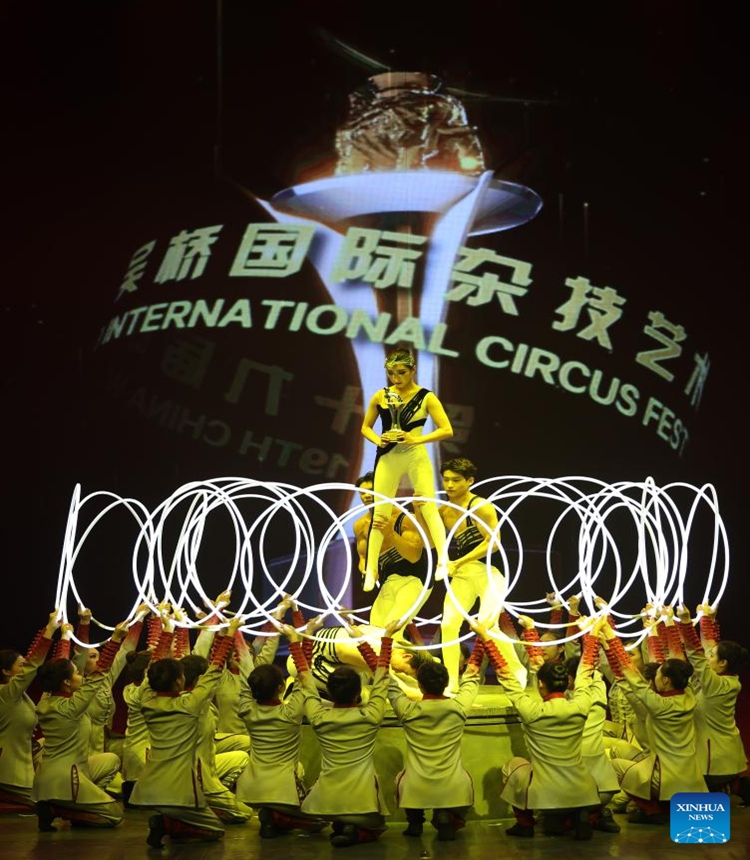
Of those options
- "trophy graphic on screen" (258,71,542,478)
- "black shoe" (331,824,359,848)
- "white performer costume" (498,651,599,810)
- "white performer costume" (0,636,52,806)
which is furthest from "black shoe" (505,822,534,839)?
"trophy graphic on screen" (258,71,542,478)

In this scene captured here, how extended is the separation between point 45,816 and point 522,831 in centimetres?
281

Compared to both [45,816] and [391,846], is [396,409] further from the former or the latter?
[45,816]

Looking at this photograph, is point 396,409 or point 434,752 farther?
point 396,409

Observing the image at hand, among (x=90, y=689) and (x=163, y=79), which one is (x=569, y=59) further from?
(x=90, y=689)

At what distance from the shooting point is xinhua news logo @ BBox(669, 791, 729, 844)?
6328 millimetres

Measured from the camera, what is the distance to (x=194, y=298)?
1200cm

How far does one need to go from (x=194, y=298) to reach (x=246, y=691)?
6180 mm

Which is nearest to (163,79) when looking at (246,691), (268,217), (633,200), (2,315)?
(268,217)

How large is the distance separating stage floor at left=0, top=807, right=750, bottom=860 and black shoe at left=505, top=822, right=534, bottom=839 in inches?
1.9

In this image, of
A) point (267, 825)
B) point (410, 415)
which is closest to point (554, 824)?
point (267, 825)

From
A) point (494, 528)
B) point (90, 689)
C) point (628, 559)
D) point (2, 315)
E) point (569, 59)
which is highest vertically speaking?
point (569, 59)

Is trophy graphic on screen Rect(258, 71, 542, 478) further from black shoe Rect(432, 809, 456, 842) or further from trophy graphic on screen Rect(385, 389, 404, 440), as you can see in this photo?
black shoe Rect(432, 809, 456, 842)


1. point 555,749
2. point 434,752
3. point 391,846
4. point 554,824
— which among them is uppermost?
point 555,749

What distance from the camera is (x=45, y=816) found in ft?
22.4
